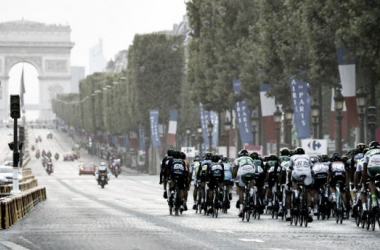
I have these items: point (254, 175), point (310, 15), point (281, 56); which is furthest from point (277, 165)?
point (281, 56)

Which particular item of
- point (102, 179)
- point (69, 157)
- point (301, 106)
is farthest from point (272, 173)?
point (69, 157)

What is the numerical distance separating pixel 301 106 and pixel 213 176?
948 inches

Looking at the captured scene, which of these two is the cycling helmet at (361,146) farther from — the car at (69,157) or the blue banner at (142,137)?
the car at (69,157)

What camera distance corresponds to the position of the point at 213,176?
37781mm

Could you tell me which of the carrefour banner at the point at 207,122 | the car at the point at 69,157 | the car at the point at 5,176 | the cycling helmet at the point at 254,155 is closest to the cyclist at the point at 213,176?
the cycling helmet at the point at 254,155

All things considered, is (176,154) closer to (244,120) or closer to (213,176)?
(213,176)

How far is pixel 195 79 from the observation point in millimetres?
89812

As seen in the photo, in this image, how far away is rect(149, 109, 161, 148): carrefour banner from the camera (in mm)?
118188

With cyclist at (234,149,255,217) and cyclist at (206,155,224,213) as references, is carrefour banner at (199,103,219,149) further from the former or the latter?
cyclist at (234,149,255,217)

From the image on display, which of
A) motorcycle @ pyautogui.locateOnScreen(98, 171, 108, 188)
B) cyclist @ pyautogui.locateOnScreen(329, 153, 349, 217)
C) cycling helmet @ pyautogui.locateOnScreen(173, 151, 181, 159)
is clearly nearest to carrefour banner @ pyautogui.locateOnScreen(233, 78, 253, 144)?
motorcycle @ pyautogui.locateOnScreen(98, 171, 108, 188)

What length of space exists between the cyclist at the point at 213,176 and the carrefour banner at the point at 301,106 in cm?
2251

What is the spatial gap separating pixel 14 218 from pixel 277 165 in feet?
21.4

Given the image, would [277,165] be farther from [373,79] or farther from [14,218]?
[373,79]

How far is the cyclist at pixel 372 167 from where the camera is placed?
28.2 meters
